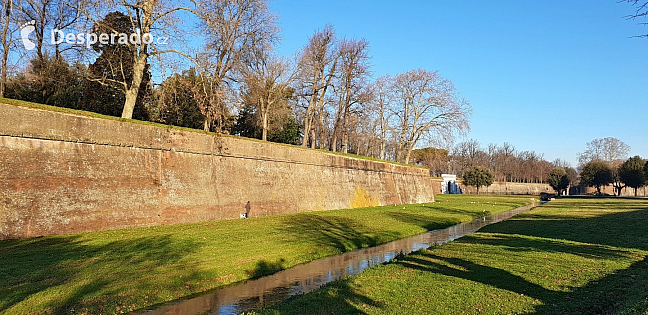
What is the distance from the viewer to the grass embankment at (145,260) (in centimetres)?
793

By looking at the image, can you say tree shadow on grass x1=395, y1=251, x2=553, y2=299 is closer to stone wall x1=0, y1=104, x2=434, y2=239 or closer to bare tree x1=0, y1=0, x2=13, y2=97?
stone wall x1=0, y1=104, x2=434, y2=239

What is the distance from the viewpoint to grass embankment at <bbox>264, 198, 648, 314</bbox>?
709cm

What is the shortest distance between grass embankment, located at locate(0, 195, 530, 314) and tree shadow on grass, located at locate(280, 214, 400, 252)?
53 mm

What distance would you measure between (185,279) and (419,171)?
127ft

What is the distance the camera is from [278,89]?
3331cm

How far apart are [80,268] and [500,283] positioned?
974 cm

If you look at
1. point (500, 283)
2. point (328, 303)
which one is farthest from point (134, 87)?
point (500, 283)

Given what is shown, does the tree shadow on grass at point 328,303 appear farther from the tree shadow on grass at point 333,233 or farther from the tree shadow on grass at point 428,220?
the tree shadow on grass at point 428,220

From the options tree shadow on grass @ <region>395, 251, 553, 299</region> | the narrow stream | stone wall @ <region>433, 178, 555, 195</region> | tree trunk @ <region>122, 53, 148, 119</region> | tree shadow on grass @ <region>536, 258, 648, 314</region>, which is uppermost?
tree trunk @ <region>122, 53, 148, 119</region>

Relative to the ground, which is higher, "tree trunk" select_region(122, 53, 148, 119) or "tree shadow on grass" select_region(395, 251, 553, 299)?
"tree trunk" select_region(122, 53, 148, 119)

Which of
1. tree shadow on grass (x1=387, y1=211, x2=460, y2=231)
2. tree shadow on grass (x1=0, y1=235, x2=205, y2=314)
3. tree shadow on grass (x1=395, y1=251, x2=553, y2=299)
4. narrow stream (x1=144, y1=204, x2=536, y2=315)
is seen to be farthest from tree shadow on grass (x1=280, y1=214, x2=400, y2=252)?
tree shadow on grass (x1=0, y1=235, x2=205, y2=314)

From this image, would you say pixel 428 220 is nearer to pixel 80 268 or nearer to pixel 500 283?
pixel 500 283

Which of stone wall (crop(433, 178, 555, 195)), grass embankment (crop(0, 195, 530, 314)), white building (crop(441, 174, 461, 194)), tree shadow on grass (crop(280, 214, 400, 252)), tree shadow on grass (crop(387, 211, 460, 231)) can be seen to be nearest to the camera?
grass embankment (crop(0, 195, 530, 314))

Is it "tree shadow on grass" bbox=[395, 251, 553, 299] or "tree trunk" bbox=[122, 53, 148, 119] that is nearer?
"tree shadow on grass" bbox=[395, 251, 553, 299]
